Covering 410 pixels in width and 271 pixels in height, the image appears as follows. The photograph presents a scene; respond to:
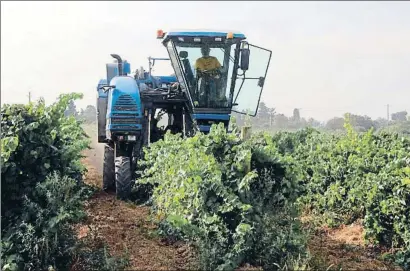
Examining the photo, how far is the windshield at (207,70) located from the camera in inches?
409

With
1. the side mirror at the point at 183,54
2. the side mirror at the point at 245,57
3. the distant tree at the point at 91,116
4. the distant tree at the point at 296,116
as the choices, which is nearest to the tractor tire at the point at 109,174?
the distant tree at the point at 91,116

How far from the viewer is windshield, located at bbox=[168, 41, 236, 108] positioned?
1039 centimetres

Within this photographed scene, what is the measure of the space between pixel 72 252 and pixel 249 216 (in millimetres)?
1867

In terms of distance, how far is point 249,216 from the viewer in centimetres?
599

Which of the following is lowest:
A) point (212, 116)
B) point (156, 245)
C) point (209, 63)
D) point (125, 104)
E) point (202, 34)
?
point (156, 245)

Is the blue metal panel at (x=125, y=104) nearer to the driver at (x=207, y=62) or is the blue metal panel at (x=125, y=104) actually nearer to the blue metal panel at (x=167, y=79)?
the driver at (x=207, y=62)

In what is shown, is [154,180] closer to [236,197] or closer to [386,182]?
[236,197]

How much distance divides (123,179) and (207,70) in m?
2.37

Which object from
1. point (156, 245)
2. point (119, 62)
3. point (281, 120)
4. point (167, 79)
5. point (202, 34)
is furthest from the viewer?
point (281, 120)

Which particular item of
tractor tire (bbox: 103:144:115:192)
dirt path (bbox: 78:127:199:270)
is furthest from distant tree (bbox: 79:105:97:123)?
dirt path (bbox: 78:127:199:270)

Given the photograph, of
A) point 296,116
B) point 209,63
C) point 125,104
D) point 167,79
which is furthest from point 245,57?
point 296,116

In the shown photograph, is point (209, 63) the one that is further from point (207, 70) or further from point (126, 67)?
point (126, 67)

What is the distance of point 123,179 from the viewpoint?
995 cm

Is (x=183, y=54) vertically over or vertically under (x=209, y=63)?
over
